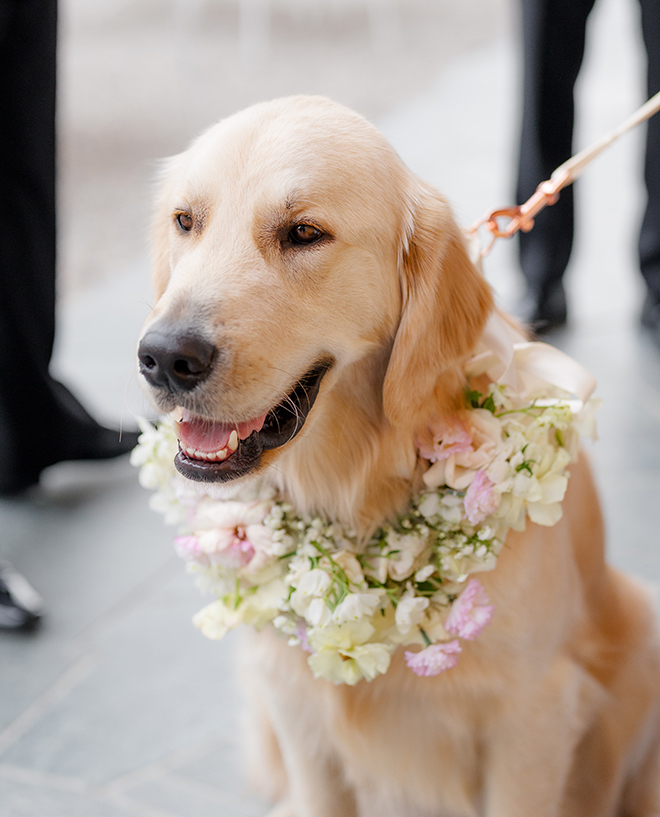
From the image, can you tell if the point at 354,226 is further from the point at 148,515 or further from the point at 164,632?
the point at 148,515

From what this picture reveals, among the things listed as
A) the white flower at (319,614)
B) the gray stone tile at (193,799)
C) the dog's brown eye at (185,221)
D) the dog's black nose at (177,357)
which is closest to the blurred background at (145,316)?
the gray stone tile at (193,799)

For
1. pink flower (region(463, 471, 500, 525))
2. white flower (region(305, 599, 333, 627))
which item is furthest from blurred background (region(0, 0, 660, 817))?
pink flower (region(463, 471, 500, 525))

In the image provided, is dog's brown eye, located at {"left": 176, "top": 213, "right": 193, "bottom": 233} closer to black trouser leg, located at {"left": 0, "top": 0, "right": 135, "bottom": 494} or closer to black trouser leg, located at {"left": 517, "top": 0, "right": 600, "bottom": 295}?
black trouser leg, located at {"left": 0, "top": 0, "right": 135, "bottom": 494}

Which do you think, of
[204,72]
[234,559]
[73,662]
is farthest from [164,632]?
[204,72]

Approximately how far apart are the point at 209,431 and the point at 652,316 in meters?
2.36

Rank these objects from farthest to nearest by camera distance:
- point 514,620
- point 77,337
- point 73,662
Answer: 1. point 77,337
2. point 73,662
3. point 514,620

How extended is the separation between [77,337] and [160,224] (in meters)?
2.19

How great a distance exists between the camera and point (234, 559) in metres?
1.29

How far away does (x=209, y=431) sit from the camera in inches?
47.1

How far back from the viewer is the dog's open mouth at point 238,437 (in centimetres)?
117

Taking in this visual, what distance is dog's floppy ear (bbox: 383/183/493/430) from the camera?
1204 mm

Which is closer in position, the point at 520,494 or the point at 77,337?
the point at 520,494

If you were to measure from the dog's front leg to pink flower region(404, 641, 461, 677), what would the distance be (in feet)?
0.43

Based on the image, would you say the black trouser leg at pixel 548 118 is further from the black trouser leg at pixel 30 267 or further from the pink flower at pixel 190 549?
the pink flower at pixel 190 549
